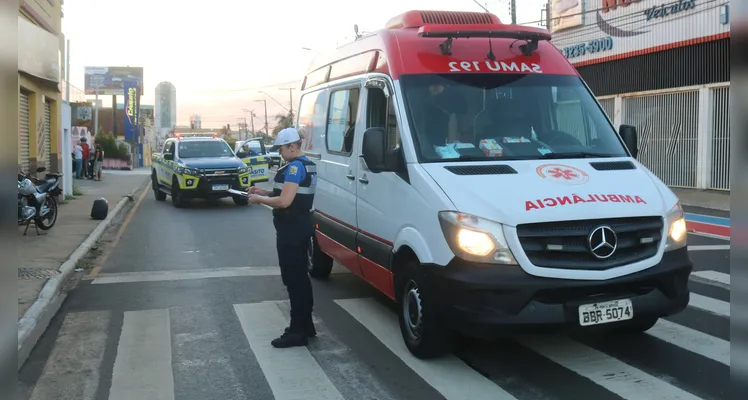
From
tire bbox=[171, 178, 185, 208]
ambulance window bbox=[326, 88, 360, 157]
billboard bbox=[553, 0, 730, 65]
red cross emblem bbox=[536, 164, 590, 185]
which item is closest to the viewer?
A: red cross emblem bbox=[536, 164, 590, 185]

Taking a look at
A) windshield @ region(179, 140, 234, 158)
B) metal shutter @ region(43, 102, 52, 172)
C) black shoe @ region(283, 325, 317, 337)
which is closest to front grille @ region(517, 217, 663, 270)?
black shoe @ region(283, 325, 317, 337)

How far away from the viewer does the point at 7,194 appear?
3.71 feet

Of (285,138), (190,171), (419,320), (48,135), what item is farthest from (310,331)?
(48,135)

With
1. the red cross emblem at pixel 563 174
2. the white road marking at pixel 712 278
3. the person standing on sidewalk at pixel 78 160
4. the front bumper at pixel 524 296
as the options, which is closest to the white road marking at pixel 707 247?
the white road marking at pixel 712 278

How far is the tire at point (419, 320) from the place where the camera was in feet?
16.3

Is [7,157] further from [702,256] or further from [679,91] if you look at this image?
[679,91]

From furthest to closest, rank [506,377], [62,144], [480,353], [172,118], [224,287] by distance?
[172,118]
[62,144]
[224,287]
[480,353]
[506,377]

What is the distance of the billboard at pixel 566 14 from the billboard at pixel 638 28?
0.29 m

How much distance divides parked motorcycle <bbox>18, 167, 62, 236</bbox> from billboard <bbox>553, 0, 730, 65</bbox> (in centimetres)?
1756

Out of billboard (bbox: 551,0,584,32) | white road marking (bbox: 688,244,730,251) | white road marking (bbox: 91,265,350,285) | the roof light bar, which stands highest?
billboard (bbox: 551,0,584,32)

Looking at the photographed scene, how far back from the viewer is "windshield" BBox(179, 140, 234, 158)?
1897cm

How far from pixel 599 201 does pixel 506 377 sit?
1390 mm

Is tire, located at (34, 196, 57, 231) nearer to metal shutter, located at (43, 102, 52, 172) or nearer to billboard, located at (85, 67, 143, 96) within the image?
metal shutter, located at (43, 102, 52, 172)

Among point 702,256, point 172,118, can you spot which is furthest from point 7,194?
point 172,118
